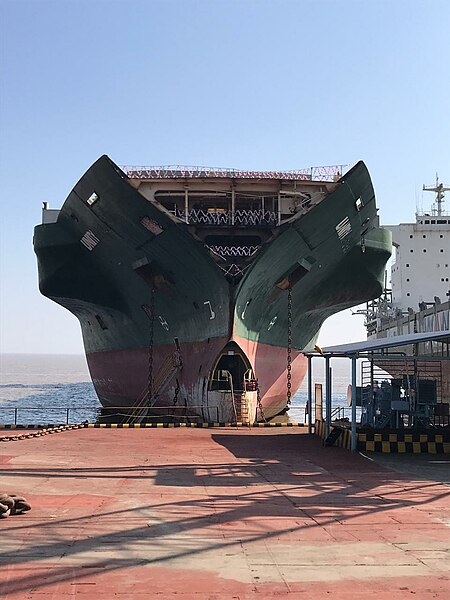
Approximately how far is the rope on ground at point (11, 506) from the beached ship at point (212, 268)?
14049 mm

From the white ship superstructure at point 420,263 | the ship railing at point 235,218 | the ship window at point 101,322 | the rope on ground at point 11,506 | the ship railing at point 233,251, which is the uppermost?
the white ship superstructure at point 420,263

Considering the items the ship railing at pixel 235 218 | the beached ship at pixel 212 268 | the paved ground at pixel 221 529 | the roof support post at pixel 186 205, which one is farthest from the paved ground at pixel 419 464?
the roof support post at pixel 186 205

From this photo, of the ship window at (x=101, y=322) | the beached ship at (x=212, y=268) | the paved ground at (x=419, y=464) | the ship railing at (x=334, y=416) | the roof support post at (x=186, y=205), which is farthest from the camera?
the ship window at (x=101, y=322)

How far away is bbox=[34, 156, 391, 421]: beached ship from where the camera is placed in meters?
22.1

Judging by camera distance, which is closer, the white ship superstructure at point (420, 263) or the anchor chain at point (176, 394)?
the anchor chain at point (176, 394)

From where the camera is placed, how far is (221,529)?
23.2 feet

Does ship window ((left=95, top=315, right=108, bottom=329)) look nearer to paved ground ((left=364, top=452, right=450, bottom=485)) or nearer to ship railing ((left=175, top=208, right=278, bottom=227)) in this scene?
ship railing ((left=175, top=208, right=278, bottom=227))

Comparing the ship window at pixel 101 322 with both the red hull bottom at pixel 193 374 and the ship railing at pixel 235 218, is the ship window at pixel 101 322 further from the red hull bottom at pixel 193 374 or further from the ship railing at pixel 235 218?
the ship railing at pixel 235 218

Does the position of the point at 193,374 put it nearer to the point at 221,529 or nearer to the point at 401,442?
the point at 401,442

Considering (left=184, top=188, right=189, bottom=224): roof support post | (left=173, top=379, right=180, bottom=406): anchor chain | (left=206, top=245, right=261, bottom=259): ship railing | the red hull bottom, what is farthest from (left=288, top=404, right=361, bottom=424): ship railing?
(left=184, top=188, right=189, bottom=224): roof support post

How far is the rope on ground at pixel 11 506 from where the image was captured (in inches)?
292

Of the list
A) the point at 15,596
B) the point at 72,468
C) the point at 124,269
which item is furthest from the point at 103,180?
the point at 15,596

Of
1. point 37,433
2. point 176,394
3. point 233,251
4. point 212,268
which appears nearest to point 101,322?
point 176,394

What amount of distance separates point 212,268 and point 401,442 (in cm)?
960
